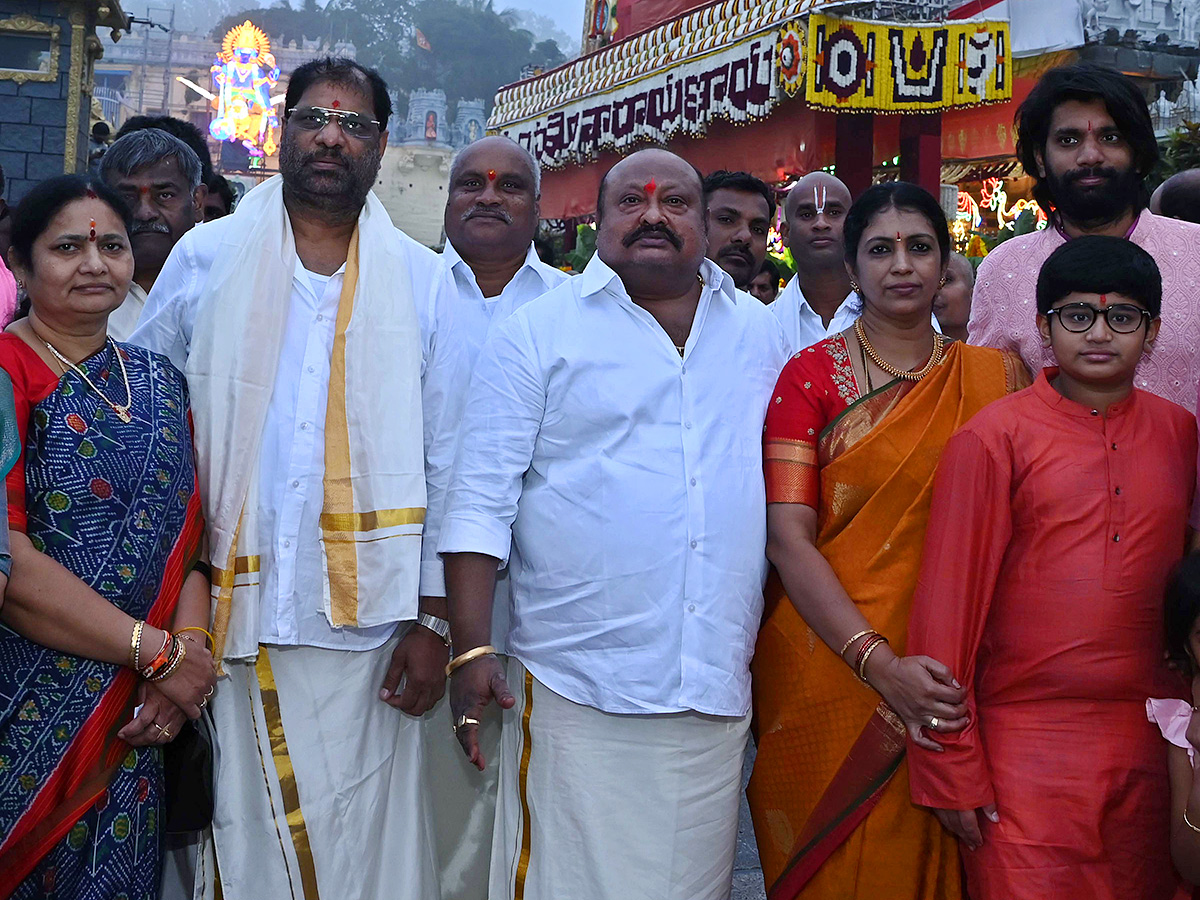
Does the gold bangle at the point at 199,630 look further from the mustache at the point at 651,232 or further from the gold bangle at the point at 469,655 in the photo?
the mustache at the point at 651,232

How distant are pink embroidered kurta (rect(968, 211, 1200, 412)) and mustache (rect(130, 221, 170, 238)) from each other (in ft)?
7.52

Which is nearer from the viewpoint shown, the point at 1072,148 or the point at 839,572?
the point at 839,572

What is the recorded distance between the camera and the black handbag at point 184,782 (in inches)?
91.6

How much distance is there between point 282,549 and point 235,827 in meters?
0.58

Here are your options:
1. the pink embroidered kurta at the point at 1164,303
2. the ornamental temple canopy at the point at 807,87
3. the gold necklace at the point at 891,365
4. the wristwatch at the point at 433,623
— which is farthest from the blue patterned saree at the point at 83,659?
the ornamental temple canopy at the point at 807,87

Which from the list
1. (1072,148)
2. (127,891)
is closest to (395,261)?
(127,891)

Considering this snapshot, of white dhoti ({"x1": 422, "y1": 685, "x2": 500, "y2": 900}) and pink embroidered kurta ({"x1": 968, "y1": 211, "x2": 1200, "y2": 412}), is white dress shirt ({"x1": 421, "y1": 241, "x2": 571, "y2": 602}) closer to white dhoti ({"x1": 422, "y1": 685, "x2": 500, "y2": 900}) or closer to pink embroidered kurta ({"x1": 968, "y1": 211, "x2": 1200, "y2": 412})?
white dhoti ({"x1": 422, "y1": 685, "x2": 500, "y2": 900})

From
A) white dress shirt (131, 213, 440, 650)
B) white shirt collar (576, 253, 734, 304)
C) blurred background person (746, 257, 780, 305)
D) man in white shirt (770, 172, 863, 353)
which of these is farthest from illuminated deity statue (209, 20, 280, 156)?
white shirt collar (576, 253, 734, 304)

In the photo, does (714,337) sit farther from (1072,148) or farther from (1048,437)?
(1072,148)

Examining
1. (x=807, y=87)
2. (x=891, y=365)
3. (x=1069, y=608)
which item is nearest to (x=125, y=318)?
(x=891, y=365)

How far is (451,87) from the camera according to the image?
64.1 m

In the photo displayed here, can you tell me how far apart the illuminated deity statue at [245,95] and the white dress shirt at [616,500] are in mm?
54536

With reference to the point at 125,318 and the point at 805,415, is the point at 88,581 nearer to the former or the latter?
the point at 125,318

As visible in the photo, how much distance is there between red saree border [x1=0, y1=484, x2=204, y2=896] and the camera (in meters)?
2.04
